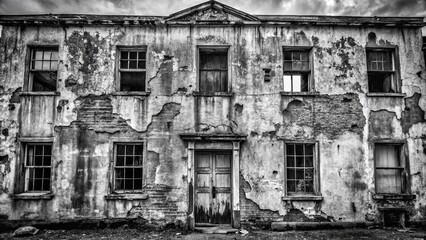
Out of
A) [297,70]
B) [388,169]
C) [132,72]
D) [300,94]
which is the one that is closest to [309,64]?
[297,70]

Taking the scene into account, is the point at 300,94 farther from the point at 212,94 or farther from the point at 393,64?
the point at 393,64

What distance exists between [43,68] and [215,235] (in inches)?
308

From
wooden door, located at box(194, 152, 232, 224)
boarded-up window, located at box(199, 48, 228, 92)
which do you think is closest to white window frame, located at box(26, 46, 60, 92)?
boarded-up window, located at box(199, 48, 228, 92)

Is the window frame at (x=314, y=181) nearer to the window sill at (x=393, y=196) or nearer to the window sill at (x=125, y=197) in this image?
the window sill at (x=393, y=196)

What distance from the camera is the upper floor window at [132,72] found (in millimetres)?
10156

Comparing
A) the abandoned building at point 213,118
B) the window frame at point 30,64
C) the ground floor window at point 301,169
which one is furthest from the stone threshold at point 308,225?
the window frame at point 30,64

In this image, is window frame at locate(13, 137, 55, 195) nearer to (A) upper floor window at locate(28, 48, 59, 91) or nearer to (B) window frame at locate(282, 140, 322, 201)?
(A) upper floor window at locate(28, 48, 59, 91)

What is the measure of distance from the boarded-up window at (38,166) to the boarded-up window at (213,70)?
543 centimetres

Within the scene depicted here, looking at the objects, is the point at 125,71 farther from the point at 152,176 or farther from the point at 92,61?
the point at 152,176

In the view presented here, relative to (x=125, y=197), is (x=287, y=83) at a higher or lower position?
higher

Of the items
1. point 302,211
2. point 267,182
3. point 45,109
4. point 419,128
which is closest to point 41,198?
point 45,109

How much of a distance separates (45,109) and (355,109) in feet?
33.2

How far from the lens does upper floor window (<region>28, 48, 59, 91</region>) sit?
10148 millimetres

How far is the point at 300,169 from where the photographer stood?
9.89m
